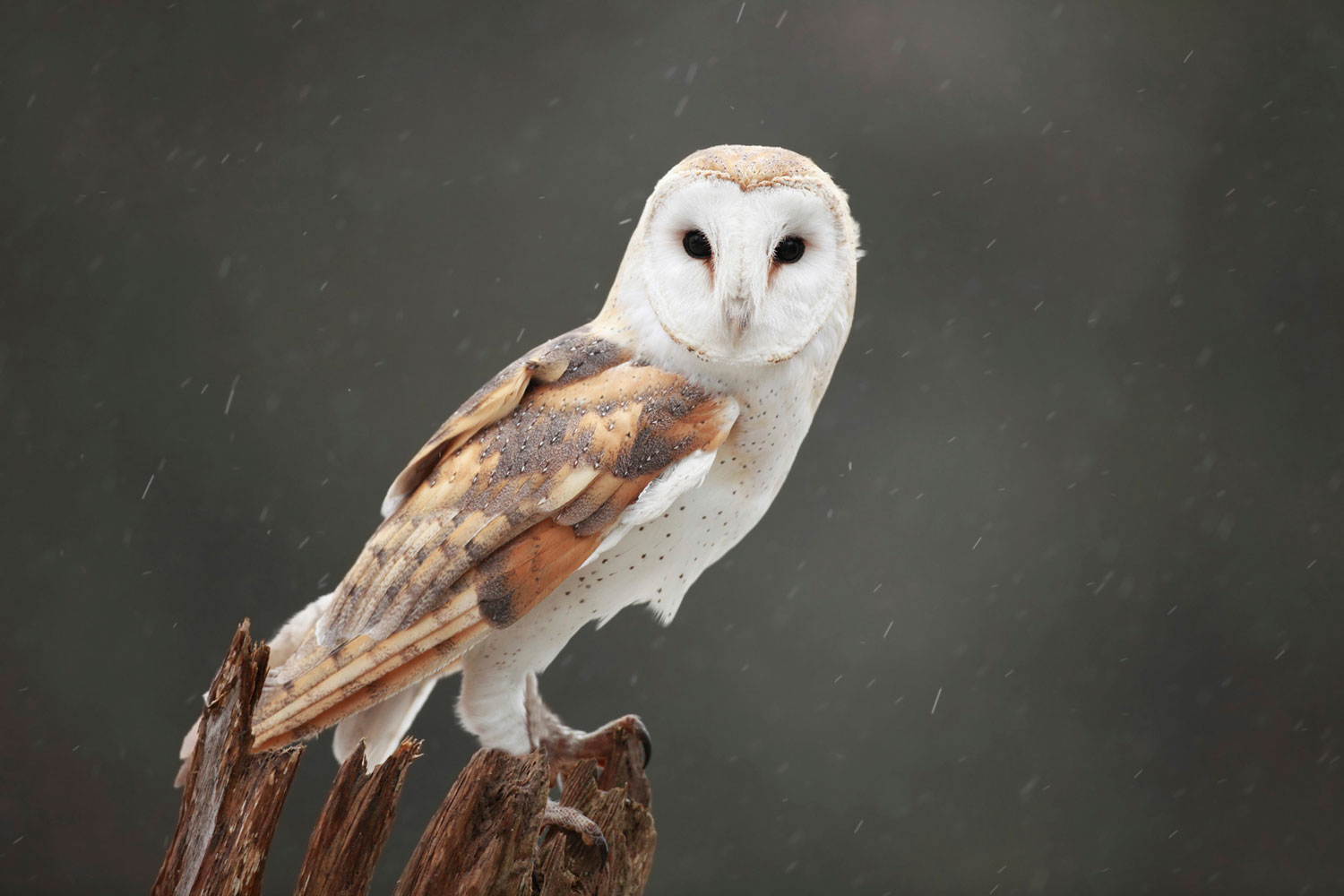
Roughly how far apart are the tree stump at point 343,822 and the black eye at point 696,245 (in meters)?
0.61

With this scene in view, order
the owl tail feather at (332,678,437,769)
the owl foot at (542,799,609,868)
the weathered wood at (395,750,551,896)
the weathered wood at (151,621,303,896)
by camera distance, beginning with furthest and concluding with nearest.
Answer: the owl tail feather at (332,678,437,769) < the owl foot at (542,799,609,868) < the weathered wood at (395,750,551,896) < the weathered wood at (151,621,303,896)

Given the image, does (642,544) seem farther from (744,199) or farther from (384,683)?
(744,199)

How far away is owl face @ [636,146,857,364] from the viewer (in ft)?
4.45

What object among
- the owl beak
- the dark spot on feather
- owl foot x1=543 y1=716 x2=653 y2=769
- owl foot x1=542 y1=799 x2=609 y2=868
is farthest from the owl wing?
owl foot x1=543 y1=716 x2=653 y2=769

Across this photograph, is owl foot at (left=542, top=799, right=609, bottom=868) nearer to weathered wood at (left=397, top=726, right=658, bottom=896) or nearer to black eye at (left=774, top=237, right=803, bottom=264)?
weathered wood at (left=397, top=726, right=658, bottom=896)

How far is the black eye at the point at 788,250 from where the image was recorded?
1426 millimetres

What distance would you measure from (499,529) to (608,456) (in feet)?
0.51

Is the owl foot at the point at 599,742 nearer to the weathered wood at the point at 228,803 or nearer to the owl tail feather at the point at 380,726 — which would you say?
the owl tail feather at the point at 380,726

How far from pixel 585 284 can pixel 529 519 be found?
1439 mm

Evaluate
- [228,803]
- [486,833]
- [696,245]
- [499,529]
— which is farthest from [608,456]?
[228,803]

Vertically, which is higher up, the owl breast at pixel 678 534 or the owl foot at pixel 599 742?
the owl breast at pixel 678 534

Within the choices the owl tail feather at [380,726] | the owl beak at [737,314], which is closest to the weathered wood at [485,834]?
the owl tail feather at [380,726]

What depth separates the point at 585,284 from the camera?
280 centimetres

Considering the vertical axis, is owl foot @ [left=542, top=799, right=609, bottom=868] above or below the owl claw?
above
